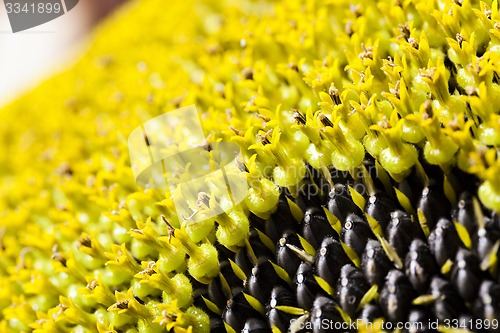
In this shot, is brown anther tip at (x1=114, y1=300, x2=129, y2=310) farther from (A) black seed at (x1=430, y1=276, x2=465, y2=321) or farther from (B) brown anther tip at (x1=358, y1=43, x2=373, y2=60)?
(B) brown anther tip at (x1=358, y1=43, x2=373, y2=60)

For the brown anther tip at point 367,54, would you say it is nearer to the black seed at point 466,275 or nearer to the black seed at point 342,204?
the black seed at point 342,204

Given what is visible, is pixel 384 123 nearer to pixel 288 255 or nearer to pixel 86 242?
pixel 288 255

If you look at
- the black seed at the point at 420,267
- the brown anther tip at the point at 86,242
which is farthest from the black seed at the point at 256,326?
the brown anther tip at the point at 86,242

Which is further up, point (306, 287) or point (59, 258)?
point (306, 287)

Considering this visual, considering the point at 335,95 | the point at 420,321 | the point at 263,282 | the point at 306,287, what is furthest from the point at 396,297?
the point at 335,95

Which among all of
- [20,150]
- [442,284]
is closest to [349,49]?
[442,284]
